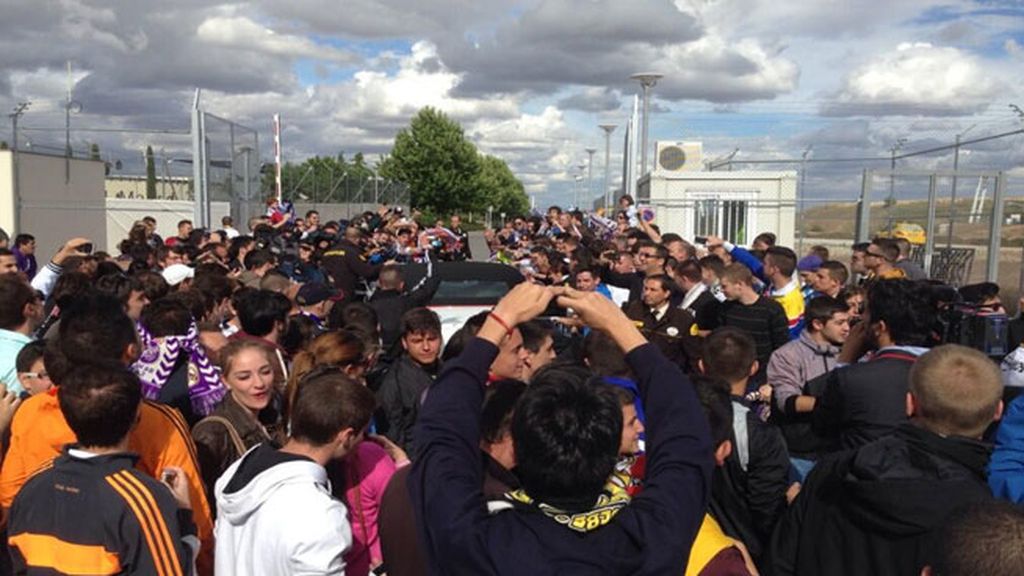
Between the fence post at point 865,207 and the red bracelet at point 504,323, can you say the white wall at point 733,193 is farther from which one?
the red bracelet at point 504,323

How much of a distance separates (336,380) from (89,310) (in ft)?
4.24

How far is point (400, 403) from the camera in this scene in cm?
496

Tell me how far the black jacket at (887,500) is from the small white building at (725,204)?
15825 mm

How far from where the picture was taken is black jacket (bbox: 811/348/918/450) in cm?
380

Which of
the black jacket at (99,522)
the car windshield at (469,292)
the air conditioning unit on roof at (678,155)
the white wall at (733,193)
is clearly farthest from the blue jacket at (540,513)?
the air conditioning unit on roof at (678,155)

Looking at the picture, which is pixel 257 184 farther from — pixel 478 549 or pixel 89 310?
pixel 478 549

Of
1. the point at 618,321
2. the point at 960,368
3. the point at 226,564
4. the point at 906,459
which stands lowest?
the point at 226,564

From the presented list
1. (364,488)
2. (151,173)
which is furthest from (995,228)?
(151,173)

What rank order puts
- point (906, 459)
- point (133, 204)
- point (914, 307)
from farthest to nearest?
1. point (133, 204)
2. point (914, 307)
3. point (906, 459)

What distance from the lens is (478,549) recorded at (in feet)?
5.95

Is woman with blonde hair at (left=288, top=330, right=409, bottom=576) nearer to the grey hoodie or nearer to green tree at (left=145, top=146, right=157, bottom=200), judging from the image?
the grey hoodie

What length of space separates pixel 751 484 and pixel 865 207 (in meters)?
10.6

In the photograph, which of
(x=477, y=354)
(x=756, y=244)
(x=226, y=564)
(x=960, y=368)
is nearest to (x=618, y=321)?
(x=477, y=354)

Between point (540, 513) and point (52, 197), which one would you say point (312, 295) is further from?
point (52, 197)
